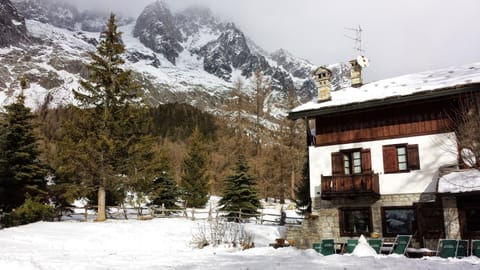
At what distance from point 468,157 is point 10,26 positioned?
15547 centimetres

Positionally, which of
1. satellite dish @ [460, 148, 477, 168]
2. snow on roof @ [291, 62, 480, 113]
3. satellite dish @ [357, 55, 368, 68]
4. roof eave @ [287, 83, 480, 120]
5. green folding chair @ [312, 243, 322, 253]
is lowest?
green folding chair @ [312, 243, 322, 253]

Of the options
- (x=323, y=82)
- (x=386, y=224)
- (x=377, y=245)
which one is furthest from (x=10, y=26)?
(x=377, y=245)

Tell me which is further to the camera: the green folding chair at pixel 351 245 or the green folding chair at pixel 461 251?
the green folding chair at pixel 351 245

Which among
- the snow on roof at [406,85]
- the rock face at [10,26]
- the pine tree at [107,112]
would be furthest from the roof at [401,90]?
the rock face at [10,26]

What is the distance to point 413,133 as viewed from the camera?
18.8 m

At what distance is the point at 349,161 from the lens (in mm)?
20281

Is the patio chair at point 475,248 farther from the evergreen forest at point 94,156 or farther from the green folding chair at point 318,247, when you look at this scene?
the evergreen forest at point 94,156

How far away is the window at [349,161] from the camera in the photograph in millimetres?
19828

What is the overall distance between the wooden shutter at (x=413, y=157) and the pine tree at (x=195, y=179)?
79.0 ft

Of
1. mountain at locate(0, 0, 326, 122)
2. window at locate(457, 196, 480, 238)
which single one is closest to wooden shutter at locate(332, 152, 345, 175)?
window at locate(457, 196, 480, 238)

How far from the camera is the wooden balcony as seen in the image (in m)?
18.6

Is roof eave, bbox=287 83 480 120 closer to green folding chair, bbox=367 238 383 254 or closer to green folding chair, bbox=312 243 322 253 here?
green folding chair, bbox=367 238 383 254

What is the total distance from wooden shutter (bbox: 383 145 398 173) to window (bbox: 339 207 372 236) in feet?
6.43

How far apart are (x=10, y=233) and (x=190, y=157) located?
24.1m
